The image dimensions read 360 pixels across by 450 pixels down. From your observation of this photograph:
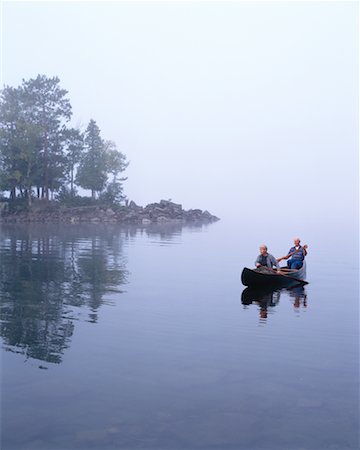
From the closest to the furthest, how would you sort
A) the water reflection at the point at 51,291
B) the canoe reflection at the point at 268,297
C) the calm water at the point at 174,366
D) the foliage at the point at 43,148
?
1. the calm water at the point at 174,366
2. the water reflection at the point at 51,291
3. the canoe reflection at the point at 268,297
4. the foliage at the point at 43,148

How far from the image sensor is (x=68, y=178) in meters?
77.8

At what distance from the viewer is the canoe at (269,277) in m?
20.7

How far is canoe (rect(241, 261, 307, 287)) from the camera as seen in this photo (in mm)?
20739

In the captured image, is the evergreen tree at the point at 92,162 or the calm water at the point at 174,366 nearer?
the calm water at the point at 174,366

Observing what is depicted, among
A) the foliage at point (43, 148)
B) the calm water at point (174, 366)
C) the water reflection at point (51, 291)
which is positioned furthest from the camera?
the foliage at point (43, 148)

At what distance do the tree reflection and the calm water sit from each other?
0.25ft

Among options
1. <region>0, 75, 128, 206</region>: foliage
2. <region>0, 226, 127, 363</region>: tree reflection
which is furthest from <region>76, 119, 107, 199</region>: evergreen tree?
<region>0, 226, 127, 363</region>: tree reflection

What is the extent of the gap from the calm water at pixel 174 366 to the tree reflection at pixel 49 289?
77 millimetres

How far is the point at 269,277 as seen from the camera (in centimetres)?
2130

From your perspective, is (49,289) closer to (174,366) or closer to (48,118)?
(174,366)

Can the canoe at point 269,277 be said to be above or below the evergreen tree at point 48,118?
below

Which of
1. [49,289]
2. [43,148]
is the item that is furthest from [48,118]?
[49,289]

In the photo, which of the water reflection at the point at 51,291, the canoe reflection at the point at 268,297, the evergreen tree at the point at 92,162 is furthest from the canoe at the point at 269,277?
the evergreen tree at the point at 92,162

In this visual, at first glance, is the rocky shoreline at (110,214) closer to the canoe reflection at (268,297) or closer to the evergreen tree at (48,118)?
the evergreen tree at (48,118)
